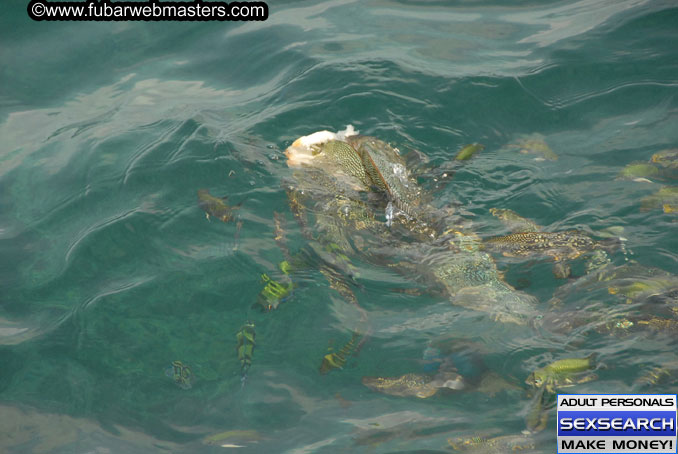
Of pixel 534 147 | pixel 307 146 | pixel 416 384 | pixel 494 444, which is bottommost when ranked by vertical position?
pixel 494 444

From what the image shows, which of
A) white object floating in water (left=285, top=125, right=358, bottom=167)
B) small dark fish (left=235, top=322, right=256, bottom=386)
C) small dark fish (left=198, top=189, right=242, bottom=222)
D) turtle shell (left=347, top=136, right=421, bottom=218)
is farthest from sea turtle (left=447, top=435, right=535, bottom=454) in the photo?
small dark fish (left=198, top=189, right=242, bottom=222)

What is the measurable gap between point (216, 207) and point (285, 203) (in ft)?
1.77

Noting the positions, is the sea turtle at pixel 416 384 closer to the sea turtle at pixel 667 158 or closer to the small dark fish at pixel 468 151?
the small dark fish at pixel 468 151

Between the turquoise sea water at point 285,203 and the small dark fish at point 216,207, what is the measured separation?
0.08m

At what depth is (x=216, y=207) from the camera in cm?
401

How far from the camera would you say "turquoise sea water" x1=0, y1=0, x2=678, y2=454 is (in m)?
2.93

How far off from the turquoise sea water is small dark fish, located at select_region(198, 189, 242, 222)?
82 mm

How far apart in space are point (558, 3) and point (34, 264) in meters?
6.29

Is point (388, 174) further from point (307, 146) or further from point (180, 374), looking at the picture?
point (180, 374)

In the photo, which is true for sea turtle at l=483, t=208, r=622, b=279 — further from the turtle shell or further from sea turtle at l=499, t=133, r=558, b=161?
sea turtle at l=499, t=133, r=558, b=161

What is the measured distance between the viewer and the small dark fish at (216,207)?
156 inches

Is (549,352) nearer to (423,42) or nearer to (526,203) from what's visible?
(526,203)

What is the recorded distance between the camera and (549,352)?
289 cm

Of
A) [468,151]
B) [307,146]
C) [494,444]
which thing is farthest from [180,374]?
[468,151]
